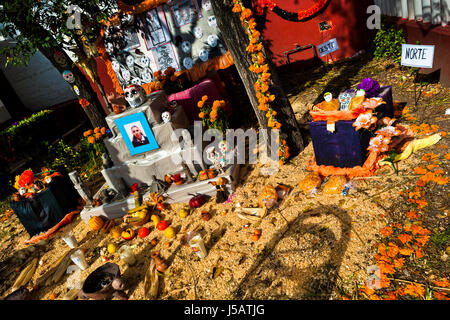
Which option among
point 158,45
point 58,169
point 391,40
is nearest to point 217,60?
point 158,45

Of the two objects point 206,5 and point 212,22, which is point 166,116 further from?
point 206,5

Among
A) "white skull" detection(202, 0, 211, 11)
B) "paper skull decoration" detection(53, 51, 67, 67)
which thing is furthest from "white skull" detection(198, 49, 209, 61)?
"paper skull decoration" detection(53, 51, 67, 67)

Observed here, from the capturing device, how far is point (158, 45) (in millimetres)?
9008

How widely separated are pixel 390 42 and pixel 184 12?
19.1ft

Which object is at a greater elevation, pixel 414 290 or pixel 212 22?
pixel 212 22

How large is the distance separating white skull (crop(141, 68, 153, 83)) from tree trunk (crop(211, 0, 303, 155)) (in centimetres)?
541

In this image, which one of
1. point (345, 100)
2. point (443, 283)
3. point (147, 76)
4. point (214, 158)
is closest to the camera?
point (443, 283)

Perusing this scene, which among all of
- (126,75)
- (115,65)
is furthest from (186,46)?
(115,65)

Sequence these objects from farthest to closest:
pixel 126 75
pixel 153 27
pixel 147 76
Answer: pixel 126 75 → pixel 147 76 → pixel 153 27

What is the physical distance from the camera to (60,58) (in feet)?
26.0

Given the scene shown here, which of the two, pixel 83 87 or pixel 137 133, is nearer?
pixel 137 133

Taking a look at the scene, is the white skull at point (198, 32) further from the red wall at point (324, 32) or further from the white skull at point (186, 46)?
the red wall at point (324, 32)

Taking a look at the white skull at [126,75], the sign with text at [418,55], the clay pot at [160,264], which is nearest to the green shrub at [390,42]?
the sign with text at [418,55]

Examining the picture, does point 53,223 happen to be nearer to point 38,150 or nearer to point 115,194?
point 115,194
